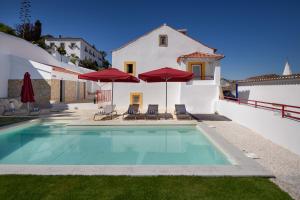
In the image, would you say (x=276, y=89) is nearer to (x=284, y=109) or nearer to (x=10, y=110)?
(x=284, y=109)

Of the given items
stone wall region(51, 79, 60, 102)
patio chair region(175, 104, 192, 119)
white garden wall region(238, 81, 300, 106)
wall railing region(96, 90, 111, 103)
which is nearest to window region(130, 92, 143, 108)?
wall railing region(96, 90, 111, 103)

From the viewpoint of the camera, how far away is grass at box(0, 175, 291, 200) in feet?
14.6

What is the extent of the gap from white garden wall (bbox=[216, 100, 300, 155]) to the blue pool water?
2856 millimetres

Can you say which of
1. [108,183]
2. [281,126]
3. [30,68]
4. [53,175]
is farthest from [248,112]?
[30,68]

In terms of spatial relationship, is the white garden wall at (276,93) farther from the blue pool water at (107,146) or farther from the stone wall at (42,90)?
the stone wall at (42,90)

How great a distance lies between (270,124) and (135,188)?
25.9ft

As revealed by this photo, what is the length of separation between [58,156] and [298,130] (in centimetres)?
929

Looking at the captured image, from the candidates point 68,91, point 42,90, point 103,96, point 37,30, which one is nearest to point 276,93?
point 103,96

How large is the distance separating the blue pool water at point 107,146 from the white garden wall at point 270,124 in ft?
9.37

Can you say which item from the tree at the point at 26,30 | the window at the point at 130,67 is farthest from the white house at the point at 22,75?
the tree at the point at 26,30

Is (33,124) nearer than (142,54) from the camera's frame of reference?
Yes

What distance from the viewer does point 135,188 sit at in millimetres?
4754

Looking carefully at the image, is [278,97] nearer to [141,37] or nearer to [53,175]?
[141,37]

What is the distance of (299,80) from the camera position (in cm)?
1370
